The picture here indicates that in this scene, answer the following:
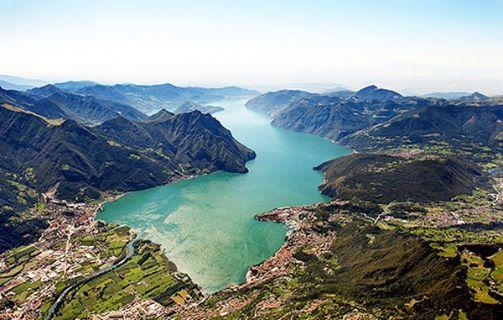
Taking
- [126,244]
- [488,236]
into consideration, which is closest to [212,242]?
[126,244]

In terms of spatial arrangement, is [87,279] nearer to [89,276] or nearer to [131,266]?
[89,276]

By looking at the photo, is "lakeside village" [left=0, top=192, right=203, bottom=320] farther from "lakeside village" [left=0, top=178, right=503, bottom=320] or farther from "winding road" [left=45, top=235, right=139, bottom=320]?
"winding road" [left=45, top=235, right=139, bottom=320]

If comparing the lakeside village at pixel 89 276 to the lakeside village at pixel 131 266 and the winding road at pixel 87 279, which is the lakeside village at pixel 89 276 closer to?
the lakeside village at pixel 131 266

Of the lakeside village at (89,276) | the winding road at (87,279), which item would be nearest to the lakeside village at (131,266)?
the lakeside village at (89,276)

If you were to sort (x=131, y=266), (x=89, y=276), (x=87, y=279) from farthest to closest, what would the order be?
1. (x=131, y=266)
2. (x=89, y=276)
3. (x=87, y=279)

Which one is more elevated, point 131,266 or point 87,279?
point 131,266

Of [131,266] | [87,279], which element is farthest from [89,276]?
[131,266]

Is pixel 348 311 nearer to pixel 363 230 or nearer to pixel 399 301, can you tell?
pixel 399 301

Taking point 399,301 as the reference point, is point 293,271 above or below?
below

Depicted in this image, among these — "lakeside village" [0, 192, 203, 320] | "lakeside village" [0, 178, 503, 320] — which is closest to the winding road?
"lakeside village" [0, 192, 203, 320]

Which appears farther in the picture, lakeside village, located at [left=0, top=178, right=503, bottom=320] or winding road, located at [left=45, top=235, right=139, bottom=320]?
winding road, located at [left=45, top=235, right=139, bottom=320]

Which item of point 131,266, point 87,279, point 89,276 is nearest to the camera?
point 87,279
